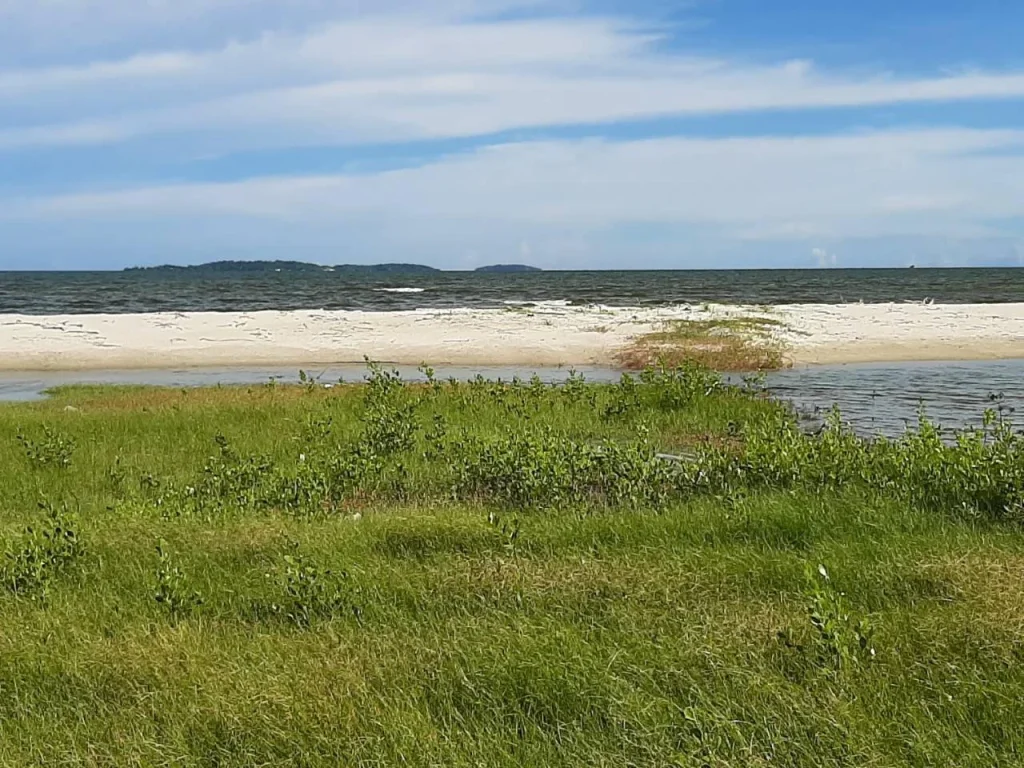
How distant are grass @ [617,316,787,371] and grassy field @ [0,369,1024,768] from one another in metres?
17.0

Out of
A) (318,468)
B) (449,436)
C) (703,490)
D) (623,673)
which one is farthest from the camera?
(449,436)

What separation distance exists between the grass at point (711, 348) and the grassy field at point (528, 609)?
55.6 feet

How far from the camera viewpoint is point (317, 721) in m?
5.05

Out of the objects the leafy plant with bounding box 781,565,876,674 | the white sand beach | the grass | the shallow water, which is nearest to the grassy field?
the leafy plant with bounding box 781,565,876,674

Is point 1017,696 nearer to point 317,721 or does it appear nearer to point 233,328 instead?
point 317,721

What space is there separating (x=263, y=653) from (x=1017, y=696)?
407 cm

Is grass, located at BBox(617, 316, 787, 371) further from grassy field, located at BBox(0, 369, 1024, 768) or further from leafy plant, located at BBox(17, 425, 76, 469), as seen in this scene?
grassy field, located at BBox(0, 369, 1024, 768)

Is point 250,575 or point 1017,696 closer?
point 1017,696

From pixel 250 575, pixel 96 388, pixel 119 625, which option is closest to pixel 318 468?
pixel 250 575

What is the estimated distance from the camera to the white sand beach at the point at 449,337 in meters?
33.8

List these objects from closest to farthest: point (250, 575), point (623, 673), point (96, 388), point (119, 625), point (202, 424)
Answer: point (623, 673) < point (119, 625) < point (250, 575) < point (202, 424) < point (96, 388)

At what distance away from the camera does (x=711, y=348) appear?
32.3 meters

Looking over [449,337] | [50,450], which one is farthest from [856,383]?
[50,450]

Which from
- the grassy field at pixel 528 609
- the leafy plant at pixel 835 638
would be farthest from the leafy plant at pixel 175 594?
the leafy plant at pixel 835 638
